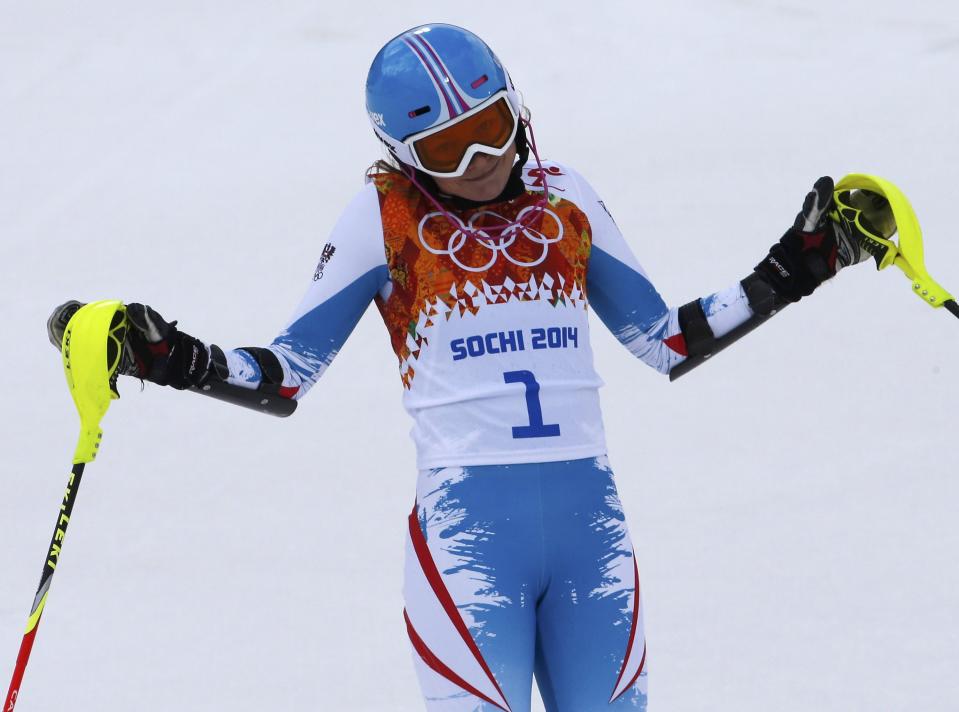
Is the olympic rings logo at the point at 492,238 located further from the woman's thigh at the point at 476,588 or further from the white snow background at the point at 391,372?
the white snow background at the point at 391,372

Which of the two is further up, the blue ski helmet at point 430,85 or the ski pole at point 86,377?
the blue ski helmet at point 430,85

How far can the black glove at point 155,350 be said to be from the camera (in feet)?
8.72

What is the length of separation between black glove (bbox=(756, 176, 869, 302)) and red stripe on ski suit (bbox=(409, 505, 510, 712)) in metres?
0.80

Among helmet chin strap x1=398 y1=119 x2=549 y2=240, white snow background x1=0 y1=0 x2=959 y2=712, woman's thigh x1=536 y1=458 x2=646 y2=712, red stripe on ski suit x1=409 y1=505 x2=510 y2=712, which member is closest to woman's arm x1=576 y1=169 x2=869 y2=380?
helmet chin strap x1=398 y1=119 x2=549 y2=240

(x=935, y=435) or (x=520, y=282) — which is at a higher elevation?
(x=935, y=435)

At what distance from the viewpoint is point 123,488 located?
5.54m

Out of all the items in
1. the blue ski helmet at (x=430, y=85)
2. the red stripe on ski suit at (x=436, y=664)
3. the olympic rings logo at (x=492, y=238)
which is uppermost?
the blue ski helmet at (x=430, y=85)

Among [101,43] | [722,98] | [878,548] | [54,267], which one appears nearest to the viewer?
[878,548]

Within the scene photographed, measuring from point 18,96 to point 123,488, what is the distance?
360 cm

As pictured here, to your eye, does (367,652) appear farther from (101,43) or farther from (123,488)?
(101,43)

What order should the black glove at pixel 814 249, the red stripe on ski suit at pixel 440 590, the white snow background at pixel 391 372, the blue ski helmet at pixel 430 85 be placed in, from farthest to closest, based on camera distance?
the white snow background at pixel 391 372
the black glove at pixel 814 249
the blue ski helmet at pixel 430 85
the red stripe on ski suit at pixel 440 590

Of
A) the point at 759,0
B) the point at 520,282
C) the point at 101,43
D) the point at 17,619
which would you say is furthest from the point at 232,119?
the point at 520,282

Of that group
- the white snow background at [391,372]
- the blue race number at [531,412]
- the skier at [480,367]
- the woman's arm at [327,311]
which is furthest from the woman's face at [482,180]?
the white snow background at [391,372]

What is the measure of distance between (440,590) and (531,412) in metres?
0.33
